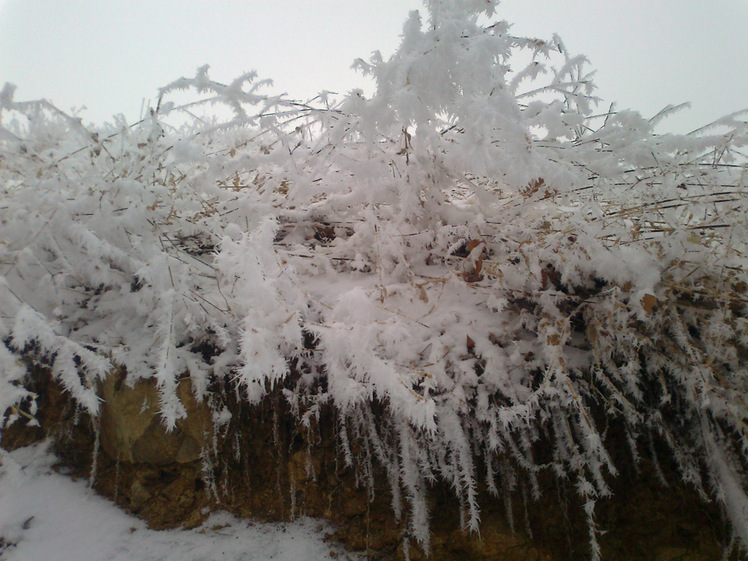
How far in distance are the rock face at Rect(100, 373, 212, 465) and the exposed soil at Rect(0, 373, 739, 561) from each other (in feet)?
0.20

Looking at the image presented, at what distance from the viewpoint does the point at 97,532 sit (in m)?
1.74

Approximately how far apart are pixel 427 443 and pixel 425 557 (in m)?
0.51

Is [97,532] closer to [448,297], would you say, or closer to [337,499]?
[337,499]

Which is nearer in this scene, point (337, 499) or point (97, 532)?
point (97, 532)

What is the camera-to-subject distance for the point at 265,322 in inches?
65.8

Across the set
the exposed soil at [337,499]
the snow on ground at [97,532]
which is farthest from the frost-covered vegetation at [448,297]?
the snow on ground at [97,532]

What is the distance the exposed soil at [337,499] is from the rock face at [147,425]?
61 millimetres

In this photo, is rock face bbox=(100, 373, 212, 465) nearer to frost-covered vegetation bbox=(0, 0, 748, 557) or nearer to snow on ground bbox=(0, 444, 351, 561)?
frost-covered vegetation bbox=(0, 0, 748, 557)

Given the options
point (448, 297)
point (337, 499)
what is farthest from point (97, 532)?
point (448, 297)

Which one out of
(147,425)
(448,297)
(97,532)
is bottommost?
(97,532)

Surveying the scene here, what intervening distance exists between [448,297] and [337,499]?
3.66ft

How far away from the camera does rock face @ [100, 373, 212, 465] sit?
1.85m

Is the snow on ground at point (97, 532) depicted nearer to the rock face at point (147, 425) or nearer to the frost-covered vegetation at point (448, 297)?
the rock face at point (147, 425)

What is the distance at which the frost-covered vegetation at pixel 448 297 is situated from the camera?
1.61m
